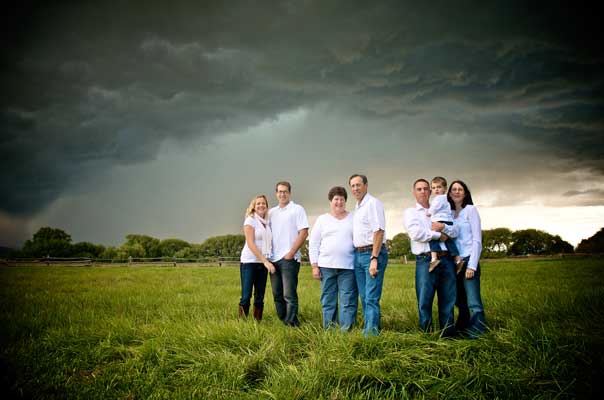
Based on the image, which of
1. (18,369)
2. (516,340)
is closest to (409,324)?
(516,340)

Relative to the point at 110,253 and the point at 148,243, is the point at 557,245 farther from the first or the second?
the point at 148,243

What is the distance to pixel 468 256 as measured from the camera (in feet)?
15.6

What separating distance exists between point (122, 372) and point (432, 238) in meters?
4.23

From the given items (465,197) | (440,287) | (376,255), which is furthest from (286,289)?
(465,197)

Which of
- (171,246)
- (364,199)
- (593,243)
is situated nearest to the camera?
(364,199)

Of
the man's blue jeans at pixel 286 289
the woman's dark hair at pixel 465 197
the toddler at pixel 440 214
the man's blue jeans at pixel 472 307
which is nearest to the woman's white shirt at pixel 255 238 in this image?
the man's blue jeans at pixel 286 289

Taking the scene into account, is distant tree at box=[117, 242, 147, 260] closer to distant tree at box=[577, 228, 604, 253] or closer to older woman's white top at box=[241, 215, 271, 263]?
older woman's white top at box=[241, 215, 271, 263]

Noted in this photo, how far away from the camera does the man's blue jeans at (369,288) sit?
465cm

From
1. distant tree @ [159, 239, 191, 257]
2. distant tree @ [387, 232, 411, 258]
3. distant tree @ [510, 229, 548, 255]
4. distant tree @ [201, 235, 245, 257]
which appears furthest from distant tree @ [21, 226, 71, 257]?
distant tree @ [510, 229, 548, 255]

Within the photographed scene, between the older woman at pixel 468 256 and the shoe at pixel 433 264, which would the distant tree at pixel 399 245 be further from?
the shoe at pixel 433 264

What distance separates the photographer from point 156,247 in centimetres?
9019

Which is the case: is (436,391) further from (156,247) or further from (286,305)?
(156,247)

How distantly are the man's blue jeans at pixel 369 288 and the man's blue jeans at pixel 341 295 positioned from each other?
0.17 m

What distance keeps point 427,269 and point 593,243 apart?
208ft
